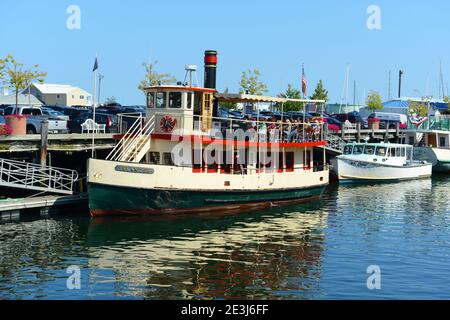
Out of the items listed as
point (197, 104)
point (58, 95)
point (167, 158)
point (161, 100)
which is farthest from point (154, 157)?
point (58, 95)

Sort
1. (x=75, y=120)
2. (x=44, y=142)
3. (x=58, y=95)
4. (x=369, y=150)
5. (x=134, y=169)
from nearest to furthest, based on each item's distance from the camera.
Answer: (x=134, y=169)
(x=44, y=142)
(x=75, y=120)
(x=369, y=150)
(x=58, y=95)

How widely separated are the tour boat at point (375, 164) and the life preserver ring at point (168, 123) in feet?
58.4

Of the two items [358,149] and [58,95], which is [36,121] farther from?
[58,95]

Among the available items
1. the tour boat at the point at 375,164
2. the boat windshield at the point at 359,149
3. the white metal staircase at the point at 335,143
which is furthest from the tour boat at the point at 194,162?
the white metal staircase at the point at 335,143

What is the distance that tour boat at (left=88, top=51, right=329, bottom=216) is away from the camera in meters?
28.5

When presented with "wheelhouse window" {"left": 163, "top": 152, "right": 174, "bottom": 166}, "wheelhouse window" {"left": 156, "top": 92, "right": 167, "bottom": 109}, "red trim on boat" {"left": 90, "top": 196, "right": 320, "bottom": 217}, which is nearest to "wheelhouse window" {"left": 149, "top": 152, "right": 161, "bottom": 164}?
"wheelhouse window" {"left": 163, "top": 152, "right": 174, "bottom": 166}

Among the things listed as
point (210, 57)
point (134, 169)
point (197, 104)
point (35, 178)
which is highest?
point (210, 57)

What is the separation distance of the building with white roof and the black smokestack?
7225 cm

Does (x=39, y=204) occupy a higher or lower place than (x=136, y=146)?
lower

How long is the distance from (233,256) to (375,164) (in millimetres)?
25372

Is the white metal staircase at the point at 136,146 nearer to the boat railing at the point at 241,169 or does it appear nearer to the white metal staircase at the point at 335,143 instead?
the boat railing at the point at 241,169

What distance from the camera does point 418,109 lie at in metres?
85.2

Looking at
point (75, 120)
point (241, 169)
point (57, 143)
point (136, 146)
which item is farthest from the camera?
point (75, 120)

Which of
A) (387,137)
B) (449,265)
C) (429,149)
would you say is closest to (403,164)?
(429,149)
